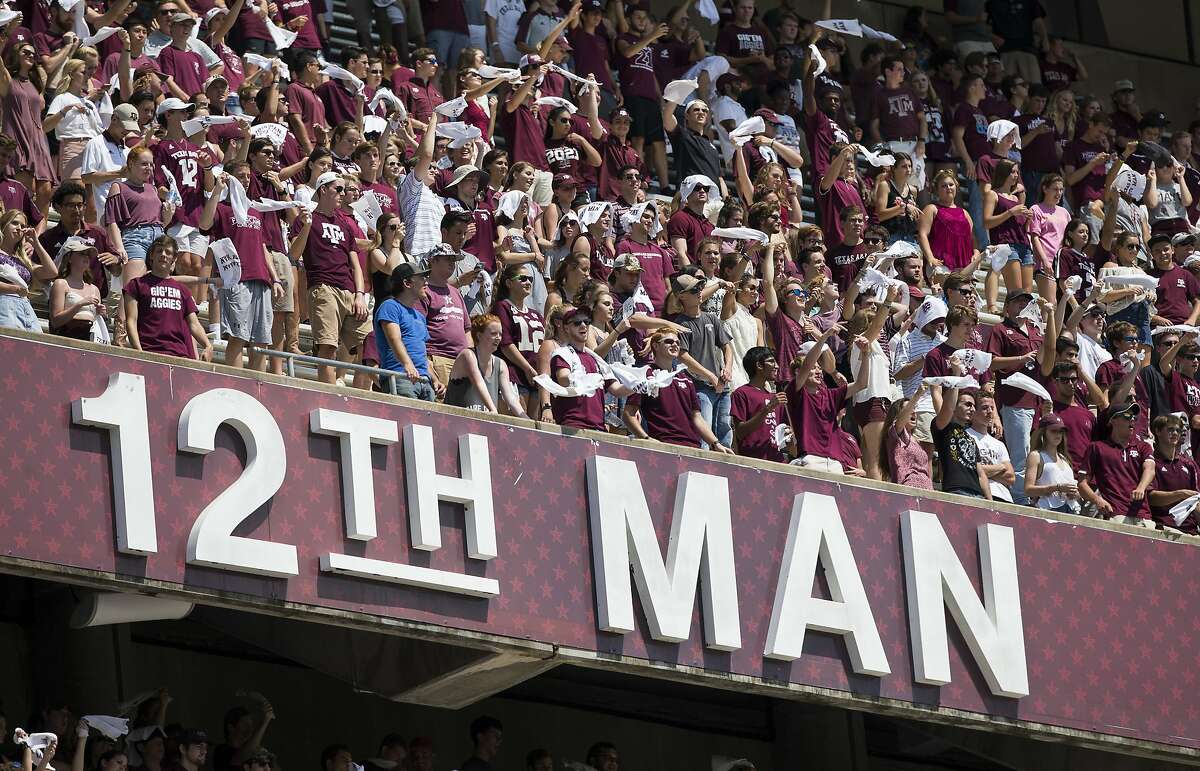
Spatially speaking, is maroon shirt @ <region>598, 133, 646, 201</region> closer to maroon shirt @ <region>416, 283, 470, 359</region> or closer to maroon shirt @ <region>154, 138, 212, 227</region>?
maroon shirt @ <region>416, 283, 470, 359</region>

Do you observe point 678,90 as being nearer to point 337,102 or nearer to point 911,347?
point 337,102

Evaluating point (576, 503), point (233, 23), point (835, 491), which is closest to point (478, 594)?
point (576, 503)

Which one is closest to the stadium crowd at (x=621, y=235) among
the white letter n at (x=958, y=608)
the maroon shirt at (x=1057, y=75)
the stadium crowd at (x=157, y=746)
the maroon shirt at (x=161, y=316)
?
the maroon shirt at (x=161, y=316)

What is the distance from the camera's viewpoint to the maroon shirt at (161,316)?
14125 millimetres

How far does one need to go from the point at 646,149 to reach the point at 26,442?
9.08 meters

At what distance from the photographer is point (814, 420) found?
16.2 m

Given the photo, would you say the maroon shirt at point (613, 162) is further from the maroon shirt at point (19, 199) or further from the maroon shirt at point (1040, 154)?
the maroon shirt at point (19, 199)

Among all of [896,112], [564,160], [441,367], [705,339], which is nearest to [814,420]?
[705,339]

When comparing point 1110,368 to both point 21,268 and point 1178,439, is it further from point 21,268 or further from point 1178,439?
point 21,268

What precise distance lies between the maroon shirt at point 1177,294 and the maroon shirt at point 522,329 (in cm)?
681

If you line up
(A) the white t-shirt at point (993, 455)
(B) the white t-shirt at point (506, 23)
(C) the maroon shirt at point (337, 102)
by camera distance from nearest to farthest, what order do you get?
(A) the white t-shirt at point (993, 455)
(C) the maroon shirt at point (337, 102)
(B) the white t-shirt at point (506, 23)

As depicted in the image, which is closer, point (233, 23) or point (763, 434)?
point (763, 434)

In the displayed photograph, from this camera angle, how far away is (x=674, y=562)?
48.7 ft

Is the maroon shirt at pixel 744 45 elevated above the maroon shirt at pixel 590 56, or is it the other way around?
the maroon shirt at pixel 744 45
